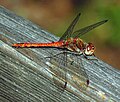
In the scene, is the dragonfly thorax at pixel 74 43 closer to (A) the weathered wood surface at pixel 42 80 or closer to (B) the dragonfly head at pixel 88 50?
(B) the dragonfly head at pixel 88 50

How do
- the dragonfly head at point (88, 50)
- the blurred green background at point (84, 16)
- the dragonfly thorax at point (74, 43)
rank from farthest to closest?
1. the blurred green background at point (84, 16)
2. the dragonfly thorax at point (74, 43)
3. the dragonfly head at point (88, 50)

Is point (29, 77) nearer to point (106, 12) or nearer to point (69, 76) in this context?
point (69, 76)

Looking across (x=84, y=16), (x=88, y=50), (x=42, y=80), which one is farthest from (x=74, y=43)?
(x=84, y=16)

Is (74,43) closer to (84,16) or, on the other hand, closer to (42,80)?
(42,80)

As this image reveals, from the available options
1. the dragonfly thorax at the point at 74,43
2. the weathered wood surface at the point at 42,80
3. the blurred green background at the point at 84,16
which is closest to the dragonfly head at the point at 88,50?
the dragonfly thorax at the point at 74,43

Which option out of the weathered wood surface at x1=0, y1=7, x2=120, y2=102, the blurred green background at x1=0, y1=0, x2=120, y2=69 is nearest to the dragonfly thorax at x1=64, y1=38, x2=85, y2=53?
the weathered wood surface at x1=0, y1=7, x2=120, y2=102

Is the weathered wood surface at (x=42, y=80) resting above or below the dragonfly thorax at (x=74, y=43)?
below

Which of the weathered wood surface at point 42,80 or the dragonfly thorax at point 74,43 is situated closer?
the weathered wood surface at point 42,80
